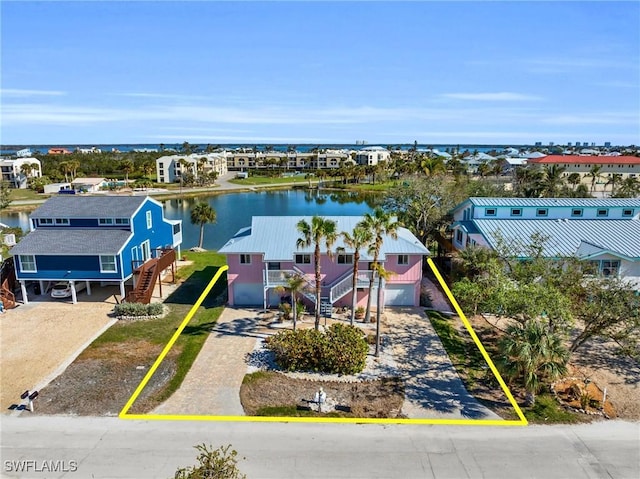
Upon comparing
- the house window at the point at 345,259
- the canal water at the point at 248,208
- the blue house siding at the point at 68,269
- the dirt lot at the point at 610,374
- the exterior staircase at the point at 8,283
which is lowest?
the canal water at the point at 248,208

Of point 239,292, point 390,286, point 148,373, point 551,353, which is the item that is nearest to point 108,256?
point 239,292

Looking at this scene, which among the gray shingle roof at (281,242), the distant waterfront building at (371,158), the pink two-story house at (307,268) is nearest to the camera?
the pink two-story house at (307,268)

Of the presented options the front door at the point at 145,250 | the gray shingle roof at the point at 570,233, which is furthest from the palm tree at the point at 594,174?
the front door at the point at 145,250

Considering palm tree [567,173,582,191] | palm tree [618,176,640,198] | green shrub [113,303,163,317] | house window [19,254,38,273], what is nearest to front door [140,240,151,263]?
green shrub [113,303,163,317]

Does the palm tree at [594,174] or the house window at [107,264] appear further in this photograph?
the palm tree at [594,174]

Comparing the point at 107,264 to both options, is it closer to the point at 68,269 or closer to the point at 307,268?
the point at 68,269

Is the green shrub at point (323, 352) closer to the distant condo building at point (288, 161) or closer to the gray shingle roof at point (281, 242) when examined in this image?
the gray shingle roof at point (281, 242)
